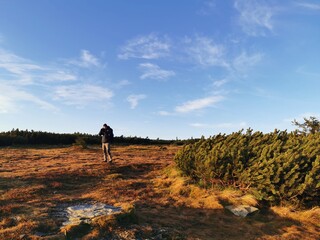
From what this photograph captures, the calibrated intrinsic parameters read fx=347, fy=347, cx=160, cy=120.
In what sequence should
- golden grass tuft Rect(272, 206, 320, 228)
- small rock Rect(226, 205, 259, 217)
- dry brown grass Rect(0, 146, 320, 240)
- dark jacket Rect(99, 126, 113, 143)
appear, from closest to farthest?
dry brown grass Rect(0, 146, 320, 240), golden grass tuft Rect(272, 206, 320, 228), small rock Rect(226, 205, 259, 217), dark jacket Rect(99, 126, 113, 143)

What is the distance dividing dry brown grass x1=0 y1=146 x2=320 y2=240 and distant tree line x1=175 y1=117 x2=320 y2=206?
453 millimetres

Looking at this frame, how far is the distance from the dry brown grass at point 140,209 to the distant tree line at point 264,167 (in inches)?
17.8

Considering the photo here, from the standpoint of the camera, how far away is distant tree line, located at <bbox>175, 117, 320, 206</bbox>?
32.5ft

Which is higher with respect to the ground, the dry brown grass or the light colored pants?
the light colored pants

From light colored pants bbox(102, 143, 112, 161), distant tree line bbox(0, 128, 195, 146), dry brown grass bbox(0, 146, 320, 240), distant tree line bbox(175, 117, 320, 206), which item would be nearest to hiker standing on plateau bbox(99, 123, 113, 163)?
light colored pants bbox(102, 143, 112, 161)

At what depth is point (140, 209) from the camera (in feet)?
31.7

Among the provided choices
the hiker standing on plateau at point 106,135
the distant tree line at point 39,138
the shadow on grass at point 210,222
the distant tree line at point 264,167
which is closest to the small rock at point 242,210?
the shadow on grass at point 210,222

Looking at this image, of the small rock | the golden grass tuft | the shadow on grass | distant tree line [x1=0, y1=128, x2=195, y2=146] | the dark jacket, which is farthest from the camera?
distant tree line [x1=0, y1=128, x2=195, y2=146]

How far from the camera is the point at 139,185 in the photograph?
13109 mm

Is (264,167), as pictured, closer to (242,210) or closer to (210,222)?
(242,210)

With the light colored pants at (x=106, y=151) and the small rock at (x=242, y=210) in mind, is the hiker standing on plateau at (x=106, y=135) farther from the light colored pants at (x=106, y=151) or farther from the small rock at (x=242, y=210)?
the small rock at (x=242, y=210)

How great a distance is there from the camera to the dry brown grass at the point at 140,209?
769 centimetres

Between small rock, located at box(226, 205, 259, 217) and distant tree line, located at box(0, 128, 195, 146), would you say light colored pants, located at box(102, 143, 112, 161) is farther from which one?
distant tree line, located at box(0, 128, 195, 146)

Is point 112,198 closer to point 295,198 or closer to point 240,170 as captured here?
point 240,170
